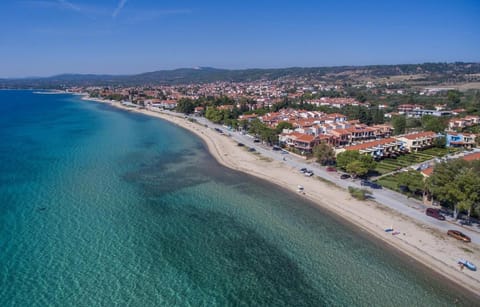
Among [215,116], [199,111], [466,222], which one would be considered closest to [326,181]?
[466,222]

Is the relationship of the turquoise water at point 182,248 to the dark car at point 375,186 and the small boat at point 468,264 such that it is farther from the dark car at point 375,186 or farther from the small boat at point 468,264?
the dark car at point 375,186

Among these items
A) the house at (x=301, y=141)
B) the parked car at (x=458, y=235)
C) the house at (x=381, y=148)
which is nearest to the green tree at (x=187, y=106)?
the house at (x=301, y=141)

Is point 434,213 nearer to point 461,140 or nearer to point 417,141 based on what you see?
point 417,141

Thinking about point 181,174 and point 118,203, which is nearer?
point 118,203

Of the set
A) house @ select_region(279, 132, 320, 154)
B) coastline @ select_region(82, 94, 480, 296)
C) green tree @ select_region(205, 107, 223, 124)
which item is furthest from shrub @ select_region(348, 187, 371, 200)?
green tree @ select_region(205, 107, 223, 124)

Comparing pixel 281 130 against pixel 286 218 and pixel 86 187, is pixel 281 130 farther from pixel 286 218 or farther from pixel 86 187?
pixel 86 187

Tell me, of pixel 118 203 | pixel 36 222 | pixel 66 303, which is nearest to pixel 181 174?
pixel 118 203
